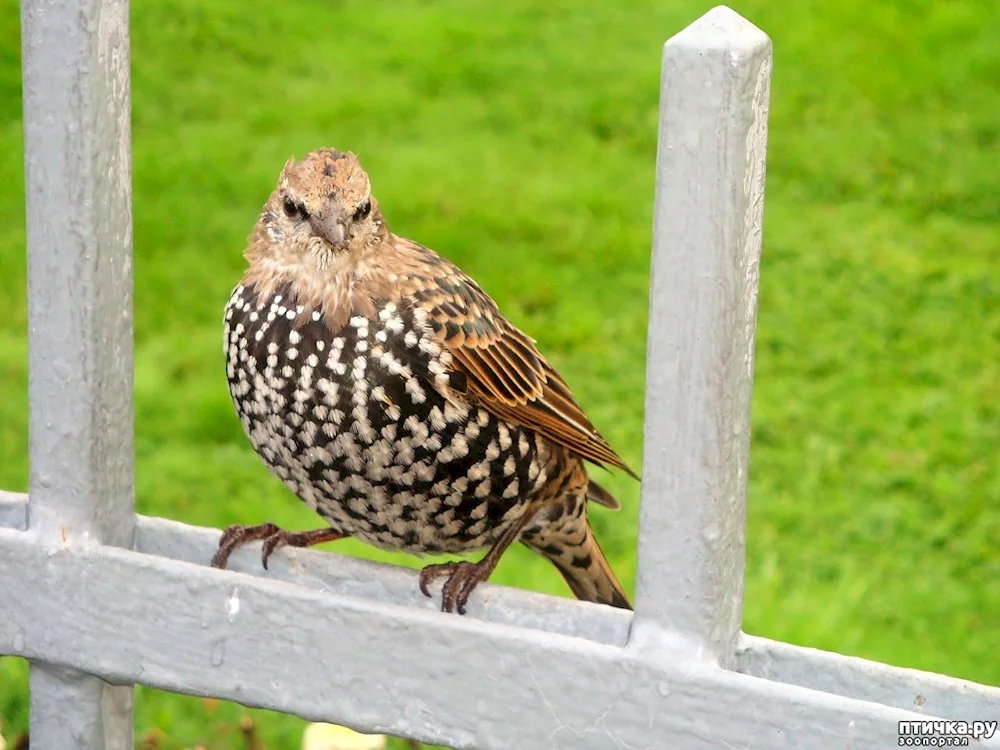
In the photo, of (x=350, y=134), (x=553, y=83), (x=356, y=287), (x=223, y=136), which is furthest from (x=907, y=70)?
(x=356, y=287)

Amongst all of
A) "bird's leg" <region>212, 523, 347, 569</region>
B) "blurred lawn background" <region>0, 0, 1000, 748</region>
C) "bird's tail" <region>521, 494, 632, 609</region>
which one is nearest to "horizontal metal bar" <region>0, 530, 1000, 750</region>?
"bird's leg" <region>212, 523, 347, 569</region>

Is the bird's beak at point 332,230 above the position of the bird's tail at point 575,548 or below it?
above

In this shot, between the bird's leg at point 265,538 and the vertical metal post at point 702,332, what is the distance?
0.79 metres

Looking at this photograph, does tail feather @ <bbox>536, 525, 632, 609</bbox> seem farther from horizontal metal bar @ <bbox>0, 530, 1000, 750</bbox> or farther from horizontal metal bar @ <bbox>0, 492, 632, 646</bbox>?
horizontal metal bar @ <bbox>0, 530, 1000, 750</bbox>

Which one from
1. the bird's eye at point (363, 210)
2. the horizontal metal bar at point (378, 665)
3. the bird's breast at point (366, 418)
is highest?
the bird's eye at point (363, 210)

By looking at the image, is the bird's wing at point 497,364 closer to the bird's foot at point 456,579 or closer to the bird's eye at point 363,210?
the bird's eye at point 363,210

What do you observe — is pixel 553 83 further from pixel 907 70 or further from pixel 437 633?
pixel 437 633

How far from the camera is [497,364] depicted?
314cm

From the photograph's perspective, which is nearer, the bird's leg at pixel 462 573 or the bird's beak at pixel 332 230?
the bird's leg at pixel 462 573

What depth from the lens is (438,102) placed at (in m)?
7.69

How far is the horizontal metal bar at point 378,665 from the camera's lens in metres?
2.21

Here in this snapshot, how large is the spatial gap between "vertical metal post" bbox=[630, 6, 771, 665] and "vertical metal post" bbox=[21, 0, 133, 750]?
86 cm

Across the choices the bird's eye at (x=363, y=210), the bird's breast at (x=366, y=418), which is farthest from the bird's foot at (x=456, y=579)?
the bird's eye at (x=363, y=210)

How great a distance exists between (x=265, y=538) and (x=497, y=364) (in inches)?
22.3
